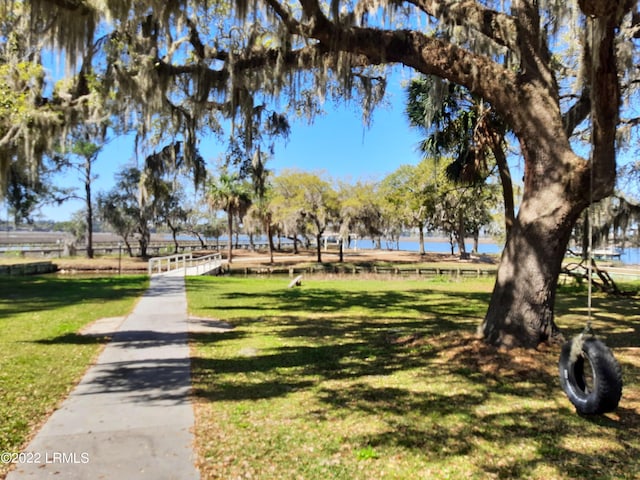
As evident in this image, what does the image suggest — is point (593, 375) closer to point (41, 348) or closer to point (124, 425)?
point (124, 425)

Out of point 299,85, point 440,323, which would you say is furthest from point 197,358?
point 440,323

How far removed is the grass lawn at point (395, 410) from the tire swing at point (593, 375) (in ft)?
0.75

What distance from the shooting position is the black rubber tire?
3.47m

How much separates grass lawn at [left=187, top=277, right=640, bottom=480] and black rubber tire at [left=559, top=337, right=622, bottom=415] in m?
0.23

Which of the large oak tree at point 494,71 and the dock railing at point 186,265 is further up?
the large oak tree at point 494,71

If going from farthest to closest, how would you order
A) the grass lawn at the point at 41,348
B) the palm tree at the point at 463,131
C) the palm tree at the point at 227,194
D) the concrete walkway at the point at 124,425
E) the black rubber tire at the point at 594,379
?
the palm tree at the point at 227,194 < the palm tree at the point at 463,131 < the grass lawn at the point at 41,348 < the black rubber tire at the point at 594,379 < the concrete walkway at the point at 124,425

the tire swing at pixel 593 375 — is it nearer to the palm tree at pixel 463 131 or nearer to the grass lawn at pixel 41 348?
the grass lawn at pixel 41 348

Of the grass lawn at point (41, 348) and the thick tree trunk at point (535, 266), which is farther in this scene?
the thick tree trunk at point (535, 266)

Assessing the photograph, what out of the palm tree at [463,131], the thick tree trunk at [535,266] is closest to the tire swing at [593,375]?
the thick tree trunk at [535,266]

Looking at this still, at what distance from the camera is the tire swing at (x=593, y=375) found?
3.47 metres

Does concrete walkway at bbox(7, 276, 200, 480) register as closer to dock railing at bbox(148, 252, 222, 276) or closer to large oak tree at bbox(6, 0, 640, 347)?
large oak tree at bbox(6, 0, 640, 347)

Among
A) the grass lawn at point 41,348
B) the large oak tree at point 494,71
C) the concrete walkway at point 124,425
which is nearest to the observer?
the concrete walkway at point 124,425

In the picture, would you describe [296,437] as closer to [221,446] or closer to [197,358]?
[221,446]

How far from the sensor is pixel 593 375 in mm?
3609
